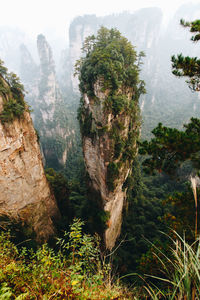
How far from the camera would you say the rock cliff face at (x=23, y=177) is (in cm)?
870

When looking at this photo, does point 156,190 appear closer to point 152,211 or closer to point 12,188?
point 152,211

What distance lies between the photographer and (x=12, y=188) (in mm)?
9289

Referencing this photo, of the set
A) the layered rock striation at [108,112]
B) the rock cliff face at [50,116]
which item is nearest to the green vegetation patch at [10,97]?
the layered rock striation at [108,112]

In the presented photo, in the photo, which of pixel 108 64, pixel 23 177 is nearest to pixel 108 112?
pixel 108 64

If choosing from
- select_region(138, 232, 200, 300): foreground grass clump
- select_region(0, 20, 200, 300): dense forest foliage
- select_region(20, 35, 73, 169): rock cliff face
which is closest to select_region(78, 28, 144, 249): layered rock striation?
select_region(0, 20, 200, 300): dense forest foliage

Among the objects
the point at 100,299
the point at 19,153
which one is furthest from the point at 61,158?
the point at 100,299

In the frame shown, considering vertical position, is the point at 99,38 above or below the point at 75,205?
above

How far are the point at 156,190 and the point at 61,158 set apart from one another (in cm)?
2982

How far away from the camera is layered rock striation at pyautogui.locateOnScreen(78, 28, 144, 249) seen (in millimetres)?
10359

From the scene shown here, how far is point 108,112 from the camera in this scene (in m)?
10.5

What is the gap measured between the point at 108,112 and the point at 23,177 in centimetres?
745

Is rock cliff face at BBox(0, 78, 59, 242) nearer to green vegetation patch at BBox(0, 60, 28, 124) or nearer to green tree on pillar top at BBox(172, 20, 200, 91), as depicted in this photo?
green vegetation patch at BBox(0, 60, 28, 124)

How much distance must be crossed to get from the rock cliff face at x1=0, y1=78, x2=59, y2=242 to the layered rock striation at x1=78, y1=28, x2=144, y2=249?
4.55 metres

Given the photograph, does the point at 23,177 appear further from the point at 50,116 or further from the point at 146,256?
the point at 50,116
